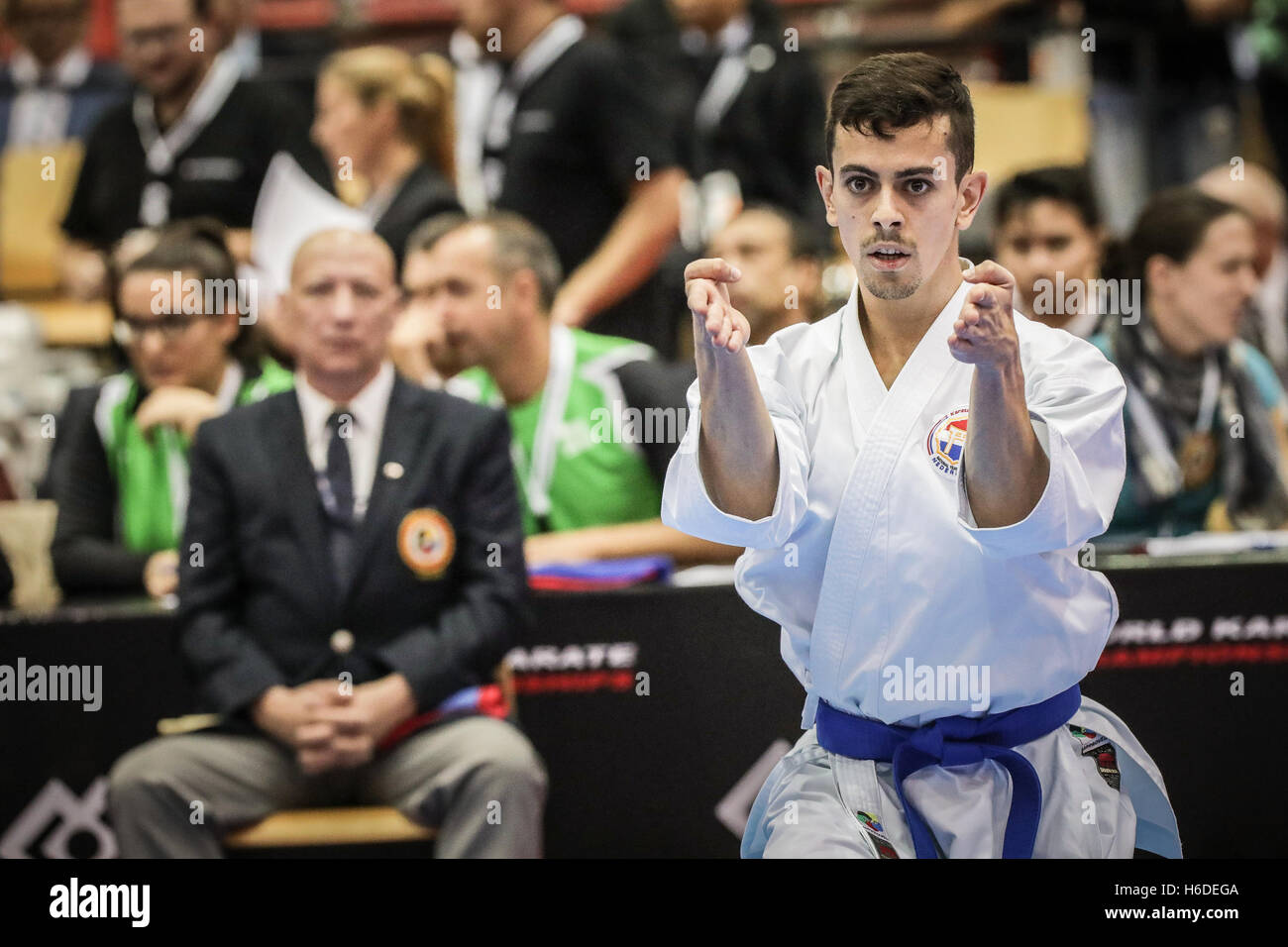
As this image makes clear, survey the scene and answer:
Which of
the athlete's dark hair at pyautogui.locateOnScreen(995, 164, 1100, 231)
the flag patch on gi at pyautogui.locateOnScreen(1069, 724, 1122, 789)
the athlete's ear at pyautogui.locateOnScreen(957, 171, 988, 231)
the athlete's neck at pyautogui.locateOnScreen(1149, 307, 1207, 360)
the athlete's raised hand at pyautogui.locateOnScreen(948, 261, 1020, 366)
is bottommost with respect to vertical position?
the flag patch on gi at pyautogui.locateOnScreen(1069, 724, 1122, 789)

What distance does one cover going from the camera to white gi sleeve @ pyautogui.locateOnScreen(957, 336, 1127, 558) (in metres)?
1.88

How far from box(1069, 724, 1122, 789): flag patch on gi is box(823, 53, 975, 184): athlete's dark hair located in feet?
2.63

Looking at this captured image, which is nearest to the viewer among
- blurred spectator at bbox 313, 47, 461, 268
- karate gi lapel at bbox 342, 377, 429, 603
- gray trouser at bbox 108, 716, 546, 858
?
gray trouser at bbox 108, 716, 546, 858

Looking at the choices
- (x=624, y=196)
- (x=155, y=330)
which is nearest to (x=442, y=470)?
(x=155, y=330)

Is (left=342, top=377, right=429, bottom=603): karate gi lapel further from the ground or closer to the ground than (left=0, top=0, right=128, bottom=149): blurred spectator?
closer to the ground

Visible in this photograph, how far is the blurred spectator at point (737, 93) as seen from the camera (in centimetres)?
438

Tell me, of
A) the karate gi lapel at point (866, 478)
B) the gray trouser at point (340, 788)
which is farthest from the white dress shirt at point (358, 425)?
the karate gi lapel at point (866, 478)

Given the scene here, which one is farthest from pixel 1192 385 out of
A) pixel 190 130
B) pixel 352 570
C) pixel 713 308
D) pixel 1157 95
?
pixel 190 130

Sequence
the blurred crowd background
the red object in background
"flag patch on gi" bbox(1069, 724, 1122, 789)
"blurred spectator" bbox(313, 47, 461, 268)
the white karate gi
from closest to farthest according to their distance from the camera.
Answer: the white karate gi → "flag patch on gi" bbox(1069, 724, 1122, 789) → the blurred crowd background → "blurred spectator" bbox(313, 47, 461, 268) → the red object in background

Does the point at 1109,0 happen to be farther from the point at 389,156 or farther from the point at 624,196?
the point at 389,156

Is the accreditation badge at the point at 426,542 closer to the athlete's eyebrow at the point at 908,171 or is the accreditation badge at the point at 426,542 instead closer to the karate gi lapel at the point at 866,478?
the karate gi lapel at the point at 866,478

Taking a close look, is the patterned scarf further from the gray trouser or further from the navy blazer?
the gray trouser

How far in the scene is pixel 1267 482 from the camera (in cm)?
331

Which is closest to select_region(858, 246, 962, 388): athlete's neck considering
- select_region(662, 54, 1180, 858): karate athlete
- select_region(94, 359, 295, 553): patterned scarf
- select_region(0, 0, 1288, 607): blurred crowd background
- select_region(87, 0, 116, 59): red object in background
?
select_region(662, 54, 1180, 858): karate athlete
